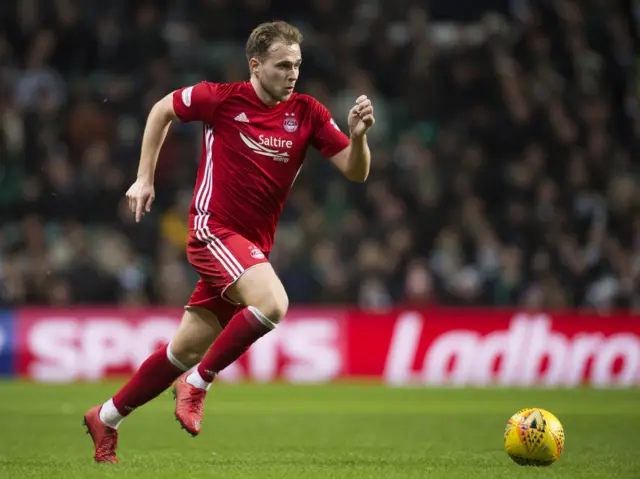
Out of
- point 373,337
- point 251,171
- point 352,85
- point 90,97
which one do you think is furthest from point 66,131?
point 251,171

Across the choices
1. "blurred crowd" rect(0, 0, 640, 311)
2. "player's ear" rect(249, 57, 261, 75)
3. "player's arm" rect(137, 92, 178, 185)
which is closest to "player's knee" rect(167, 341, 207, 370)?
"player's arm" rect(137, 92, 178, 185)

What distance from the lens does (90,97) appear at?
16109 mm

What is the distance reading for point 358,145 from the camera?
614 cm

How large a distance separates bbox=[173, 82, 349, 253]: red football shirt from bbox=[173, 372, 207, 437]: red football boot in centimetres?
85

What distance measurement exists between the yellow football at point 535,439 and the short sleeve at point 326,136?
1769 millimetres

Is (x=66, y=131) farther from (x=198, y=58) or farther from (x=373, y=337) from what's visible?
(x=373, y=337)

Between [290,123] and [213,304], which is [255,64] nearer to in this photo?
[290,123]

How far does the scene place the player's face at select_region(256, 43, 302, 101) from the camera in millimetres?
6074

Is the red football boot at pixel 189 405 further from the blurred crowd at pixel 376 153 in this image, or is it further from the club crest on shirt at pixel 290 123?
the blurred crowd at pixel 376 153

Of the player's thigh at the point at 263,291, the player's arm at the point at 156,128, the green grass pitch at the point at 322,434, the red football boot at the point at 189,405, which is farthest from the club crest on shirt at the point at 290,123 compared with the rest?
the green grass pitch at the point at 322,434

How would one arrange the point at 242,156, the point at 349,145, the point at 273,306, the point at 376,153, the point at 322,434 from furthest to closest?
1. the point at 376,153
2. the point at 322,434
3. the point at 349,145
4. the point at 242,156
5. the point at 273,306

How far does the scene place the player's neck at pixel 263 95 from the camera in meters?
6.25

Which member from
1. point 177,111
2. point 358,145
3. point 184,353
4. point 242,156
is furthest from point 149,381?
point 358,145

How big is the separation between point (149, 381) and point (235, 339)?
67 centimetres
